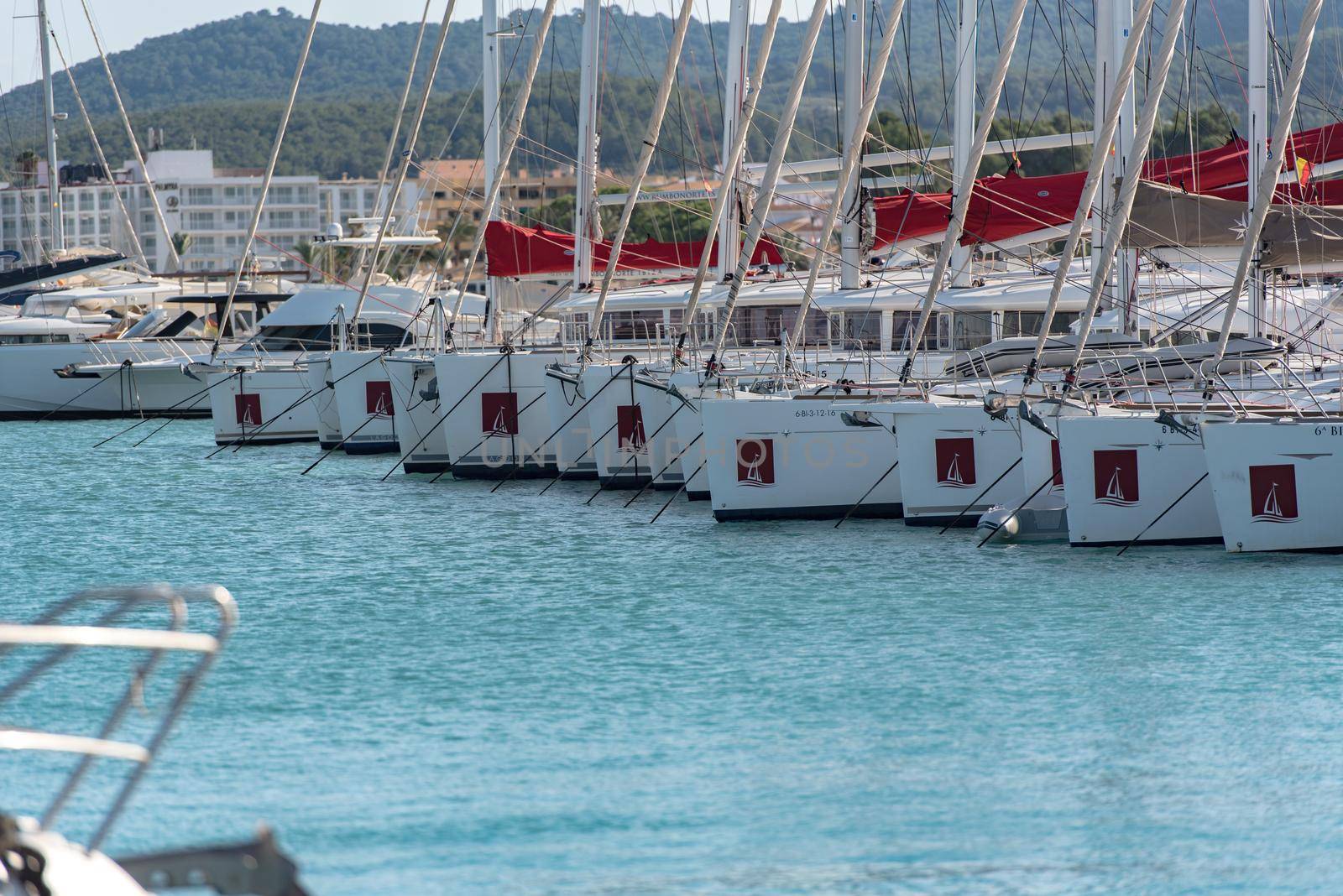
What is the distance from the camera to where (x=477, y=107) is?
178m

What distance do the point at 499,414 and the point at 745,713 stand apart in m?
14.4

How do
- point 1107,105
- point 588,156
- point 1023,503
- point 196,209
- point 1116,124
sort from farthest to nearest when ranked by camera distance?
point 196,209 → point 588,156 → point 1107,105 → point 1023,503 → point 1116,124

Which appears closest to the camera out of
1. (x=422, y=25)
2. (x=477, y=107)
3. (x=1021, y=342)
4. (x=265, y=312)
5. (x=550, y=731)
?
(x=550, y=731)

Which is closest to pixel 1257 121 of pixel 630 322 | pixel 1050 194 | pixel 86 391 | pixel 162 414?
pixel 1050 194

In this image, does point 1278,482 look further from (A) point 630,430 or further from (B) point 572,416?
(B) point 572,416

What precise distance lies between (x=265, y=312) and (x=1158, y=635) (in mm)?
37606

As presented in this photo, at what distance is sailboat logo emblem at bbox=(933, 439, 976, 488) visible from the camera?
61.0ft

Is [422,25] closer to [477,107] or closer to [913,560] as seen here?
[913,560]

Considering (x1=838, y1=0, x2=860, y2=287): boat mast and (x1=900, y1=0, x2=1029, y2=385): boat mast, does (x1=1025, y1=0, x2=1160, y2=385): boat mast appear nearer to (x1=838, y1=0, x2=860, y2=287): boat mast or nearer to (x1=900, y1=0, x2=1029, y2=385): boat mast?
(x1=900, y1=0, x2=1029, y2=385): boat mast

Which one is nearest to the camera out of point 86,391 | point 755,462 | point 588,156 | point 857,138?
point 755,462

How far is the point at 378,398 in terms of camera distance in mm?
29297

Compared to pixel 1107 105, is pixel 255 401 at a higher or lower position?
lower

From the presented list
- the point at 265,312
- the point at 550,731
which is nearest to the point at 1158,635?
the point at 550,731

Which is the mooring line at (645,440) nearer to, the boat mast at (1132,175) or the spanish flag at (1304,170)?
the boat mast at (1132,175)
